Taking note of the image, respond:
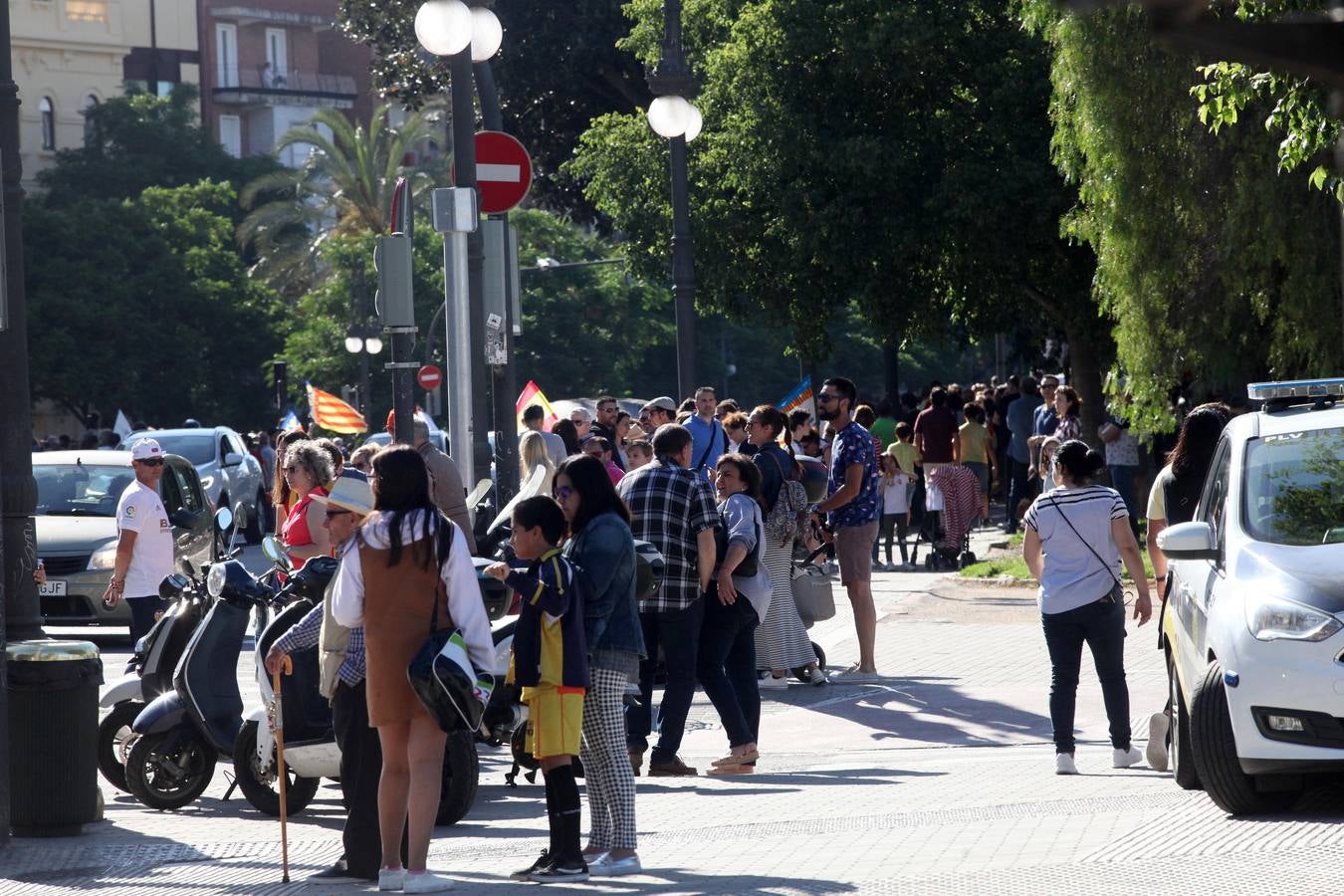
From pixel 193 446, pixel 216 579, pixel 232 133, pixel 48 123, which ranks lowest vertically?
pixel 216 579

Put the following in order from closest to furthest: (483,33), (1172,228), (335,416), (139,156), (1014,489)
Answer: (483,33)
(1172,228)
(1014,489)
(335,416)
(139,156)

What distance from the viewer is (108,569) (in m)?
17.6

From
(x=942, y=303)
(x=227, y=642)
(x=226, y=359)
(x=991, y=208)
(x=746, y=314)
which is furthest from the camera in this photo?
(x=226, y=359)

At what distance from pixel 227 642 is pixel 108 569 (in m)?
8.49

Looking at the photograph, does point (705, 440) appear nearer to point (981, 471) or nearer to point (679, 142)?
point (679, 142)

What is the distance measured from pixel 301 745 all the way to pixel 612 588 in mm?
1964

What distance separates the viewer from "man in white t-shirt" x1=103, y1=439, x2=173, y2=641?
12.6 meters

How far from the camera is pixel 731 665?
10.8 meters

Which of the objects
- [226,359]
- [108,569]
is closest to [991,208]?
[108,569]

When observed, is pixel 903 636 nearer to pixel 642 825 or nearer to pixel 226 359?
pixel 642 825

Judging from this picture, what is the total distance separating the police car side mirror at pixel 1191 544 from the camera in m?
8.28

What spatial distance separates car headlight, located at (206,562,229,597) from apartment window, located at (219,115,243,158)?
80.3 metres

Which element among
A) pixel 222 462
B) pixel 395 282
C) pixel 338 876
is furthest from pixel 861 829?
pixel 222 462

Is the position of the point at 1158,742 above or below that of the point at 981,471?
below
